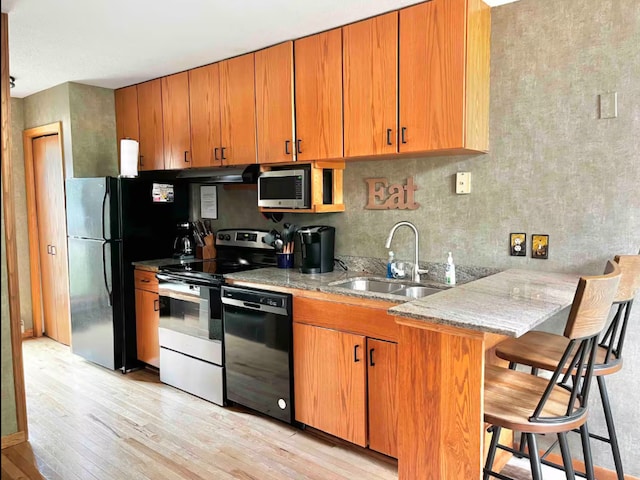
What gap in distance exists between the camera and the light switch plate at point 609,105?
2307 millimetres

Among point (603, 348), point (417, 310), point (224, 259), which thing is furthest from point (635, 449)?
point (224, 259)

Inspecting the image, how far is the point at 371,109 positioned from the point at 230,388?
1.91m

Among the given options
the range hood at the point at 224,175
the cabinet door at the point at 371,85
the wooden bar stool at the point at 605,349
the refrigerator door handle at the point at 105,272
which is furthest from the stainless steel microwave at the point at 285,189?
the wooden bar stool at the point at 605,349

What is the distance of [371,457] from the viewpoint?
103 inches

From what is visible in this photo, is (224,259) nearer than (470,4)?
No

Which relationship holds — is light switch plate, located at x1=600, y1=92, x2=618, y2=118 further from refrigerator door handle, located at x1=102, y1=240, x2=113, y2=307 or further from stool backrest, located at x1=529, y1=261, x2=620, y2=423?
refrigerator door handle, located at x1=102, y1=240, x2=113, y2=307

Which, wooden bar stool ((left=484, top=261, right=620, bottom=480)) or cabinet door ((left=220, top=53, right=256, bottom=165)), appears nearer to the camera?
wooden bar stool ((left=484, top=261, right=620, bottom=480))

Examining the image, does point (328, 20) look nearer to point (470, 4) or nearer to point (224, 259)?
point (470, 4)

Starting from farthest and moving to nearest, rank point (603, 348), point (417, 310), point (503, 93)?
point (503, 93) → point (603, 348) → point (417, 310)

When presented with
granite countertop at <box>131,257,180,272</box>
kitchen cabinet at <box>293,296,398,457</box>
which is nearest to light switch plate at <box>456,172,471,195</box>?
kitchen cabinet at <box>293,296,398,457</box>

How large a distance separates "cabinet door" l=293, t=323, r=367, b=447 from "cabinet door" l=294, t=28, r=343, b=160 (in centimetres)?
106

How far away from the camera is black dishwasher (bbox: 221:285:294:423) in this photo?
288cm

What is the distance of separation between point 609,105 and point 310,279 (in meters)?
1.77

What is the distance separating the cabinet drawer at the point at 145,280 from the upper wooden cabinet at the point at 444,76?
2.16 m
